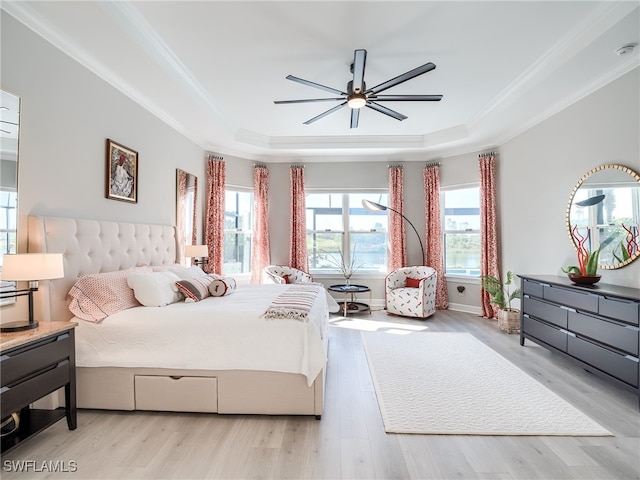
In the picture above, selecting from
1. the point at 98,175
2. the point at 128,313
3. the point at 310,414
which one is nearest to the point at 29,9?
the point at 98,175

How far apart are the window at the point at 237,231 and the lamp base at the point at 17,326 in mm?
3605

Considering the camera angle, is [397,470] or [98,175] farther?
[98,175]

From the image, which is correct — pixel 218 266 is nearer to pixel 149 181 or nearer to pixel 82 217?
pixel 149 181

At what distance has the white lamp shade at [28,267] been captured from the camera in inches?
73.0

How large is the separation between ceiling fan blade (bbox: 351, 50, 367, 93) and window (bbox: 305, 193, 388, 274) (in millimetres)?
3387

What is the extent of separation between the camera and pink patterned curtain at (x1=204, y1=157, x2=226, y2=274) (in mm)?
5344

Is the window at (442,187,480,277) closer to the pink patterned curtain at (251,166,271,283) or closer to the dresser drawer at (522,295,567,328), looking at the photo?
the dresser drawer at (522,295,567,328)

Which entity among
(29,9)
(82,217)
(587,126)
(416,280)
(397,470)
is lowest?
(397,470)

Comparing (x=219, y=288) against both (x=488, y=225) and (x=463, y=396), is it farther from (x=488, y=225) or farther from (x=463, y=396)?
(x=488, y=225)

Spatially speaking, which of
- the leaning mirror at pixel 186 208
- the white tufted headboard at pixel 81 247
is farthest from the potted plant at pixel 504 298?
the white tufted headboard at pixel 81 247

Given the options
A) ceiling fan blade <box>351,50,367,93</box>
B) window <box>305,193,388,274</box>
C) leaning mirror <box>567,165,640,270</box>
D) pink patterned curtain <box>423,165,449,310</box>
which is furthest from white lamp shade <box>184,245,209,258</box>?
leaning mirror <box>567,165,640,270</box>

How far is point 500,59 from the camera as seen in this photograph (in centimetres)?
313

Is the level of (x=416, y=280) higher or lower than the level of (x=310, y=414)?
higher

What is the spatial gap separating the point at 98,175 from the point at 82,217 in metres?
0.45
